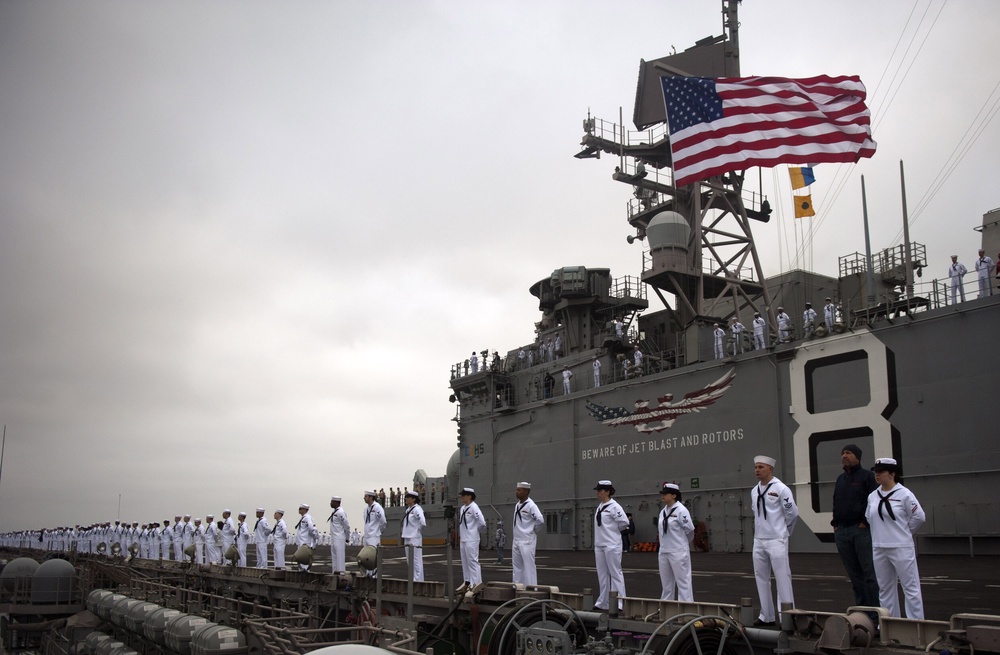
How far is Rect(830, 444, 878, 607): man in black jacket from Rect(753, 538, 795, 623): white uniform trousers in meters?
0.60

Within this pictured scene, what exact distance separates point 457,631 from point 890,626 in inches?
245

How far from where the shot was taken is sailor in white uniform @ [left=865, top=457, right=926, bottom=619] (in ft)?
24.6

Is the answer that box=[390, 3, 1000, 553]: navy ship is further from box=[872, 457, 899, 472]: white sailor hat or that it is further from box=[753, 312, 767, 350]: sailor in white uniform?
box=[872, 457, 899, 472]: white sailor hat

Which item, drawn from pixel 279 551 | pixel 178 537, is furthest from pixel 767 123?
pixel 178 537

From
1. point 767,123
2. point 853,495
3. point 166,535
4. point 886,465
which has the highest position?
point 767,123

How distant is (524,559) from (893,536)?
5847 mm

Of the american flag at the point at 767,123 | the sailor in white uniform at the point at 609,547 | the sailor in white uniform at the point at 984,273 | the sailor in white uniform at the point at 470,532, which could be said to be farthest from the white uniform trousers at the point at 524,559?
the sailor in white uniform at the point at 984,273

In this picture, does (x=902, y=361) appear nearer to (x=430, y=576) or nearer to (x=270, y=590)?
(x=430, y=576)

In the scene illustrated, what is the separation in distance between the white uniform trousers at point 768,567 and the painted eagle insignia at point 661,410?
609 inches

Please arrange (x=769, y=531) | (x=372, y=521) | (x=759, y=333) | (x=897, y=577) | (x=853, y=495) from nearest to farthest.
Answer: (x=897, y=577) → (x=853, y=495) → (x=769, y=531) → (x=372, y=521) → (x=759, y=333)

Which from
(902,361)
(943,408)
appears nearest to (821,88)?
(902,361)

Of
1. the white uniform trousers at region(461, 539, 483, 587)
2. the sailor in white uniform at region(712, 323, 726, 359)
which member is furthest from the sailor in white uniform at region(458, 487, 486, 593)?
the sailor in white uniform at region(712, 323, 726, 359)

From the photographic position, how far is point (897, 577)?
308 inches

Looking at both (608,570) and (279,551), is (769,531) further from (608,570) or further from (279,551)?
(279,551)
